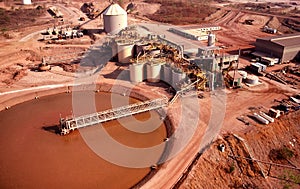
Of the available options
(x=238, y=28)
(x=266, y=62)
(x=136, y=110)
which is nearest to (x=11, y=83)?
(x=136, y=110)

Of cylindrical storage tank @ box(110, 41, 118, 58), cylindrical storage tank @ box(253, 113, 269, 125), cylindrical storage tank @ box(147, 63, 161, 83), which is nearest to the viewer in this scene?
cylindrical storage tank @ box(253, 113, 269, 125)

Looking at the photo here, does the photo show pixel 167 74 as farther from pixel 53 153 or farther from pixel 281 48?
pixel 281 48

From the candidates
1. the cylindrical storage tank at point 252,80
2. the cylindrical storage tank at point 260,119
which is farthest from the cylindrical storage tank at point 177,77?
the cylindrical storage tank at point 260,119

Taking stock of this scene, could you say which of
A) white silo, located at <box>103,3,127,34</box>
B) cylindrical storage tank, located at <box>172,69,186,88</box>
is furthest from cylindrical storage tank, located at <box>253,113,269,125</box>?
white silo, located at <box>103,3,127,34</box>

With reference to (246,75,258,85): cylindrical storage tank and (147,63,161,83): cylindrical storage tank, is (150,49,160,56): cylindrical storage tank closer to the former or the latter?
(147,63,161,83): cylindrical storage tank

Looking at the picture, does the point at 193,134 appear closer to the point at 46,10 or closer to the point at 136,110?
the point at 136,110

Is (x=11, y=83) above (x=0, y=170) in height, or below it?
above
